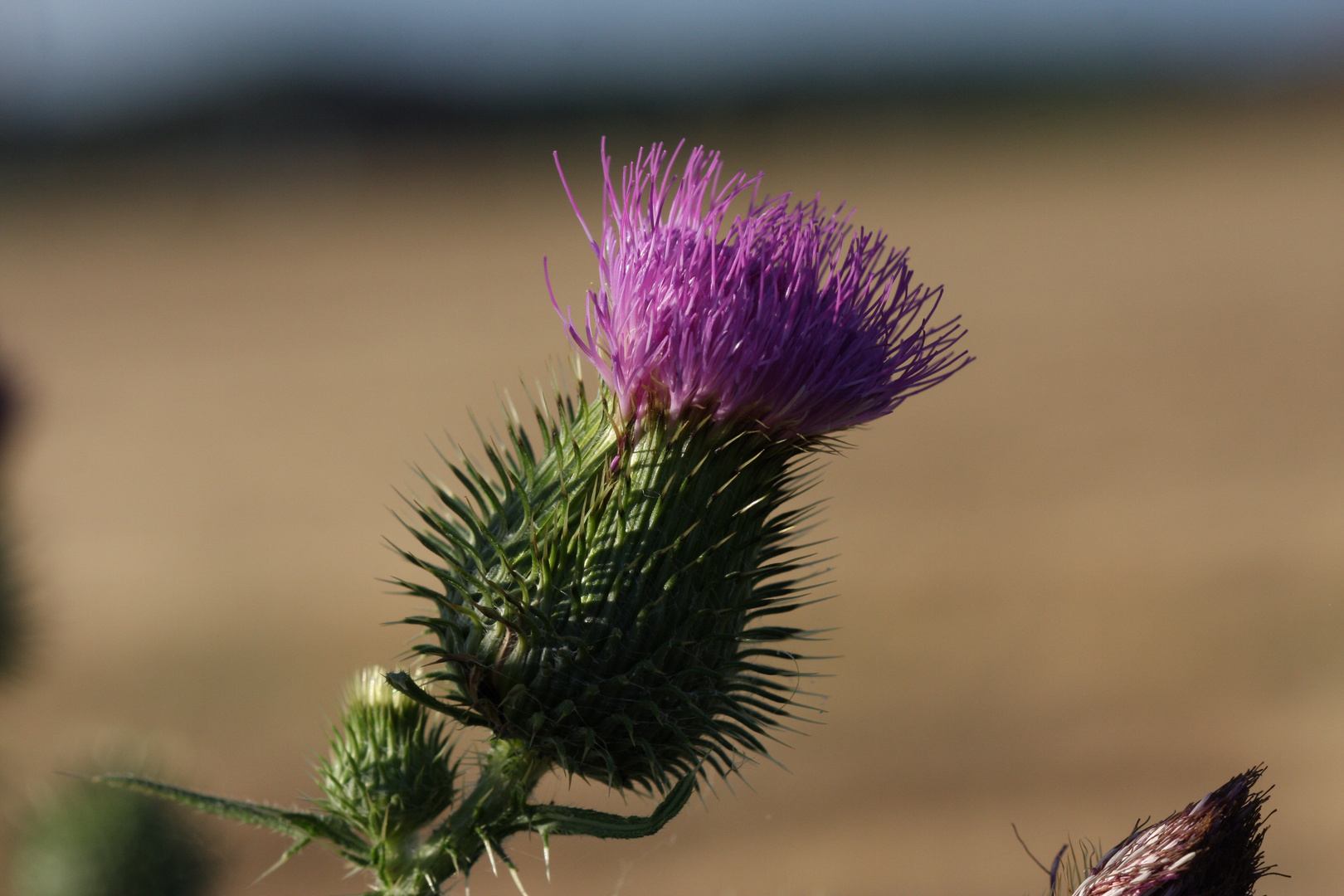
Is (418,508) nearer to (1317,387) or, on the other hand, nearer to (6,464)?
(6,464)

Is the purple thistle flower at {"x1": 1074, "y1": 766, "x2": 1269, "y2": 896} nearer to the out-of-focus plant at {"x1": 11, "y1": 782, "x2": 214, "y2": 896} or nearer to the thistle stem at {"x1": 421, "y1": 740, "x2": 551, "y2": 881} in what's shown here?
the thistle stem at {"x1": 421, "y1": 740, "x2": 551, "y2": 881}

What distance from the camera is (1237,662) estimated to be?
1134 cm

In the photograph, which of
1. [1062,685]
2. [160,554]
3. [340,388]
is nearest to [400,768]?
[1062,685]

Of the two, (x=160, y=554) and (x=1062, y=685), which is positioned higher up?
(x=1062, y=685)

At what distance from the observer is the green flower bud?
3.25 metres

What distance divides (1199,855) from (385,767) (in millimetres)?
2134

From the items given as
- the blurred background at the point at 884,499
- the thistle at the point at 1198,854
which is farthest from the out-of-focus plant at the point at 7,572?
the thistle at the point at 1198,854

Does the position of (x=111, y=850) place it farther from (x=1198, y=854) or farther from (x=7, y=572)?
(x=1198, y=854)

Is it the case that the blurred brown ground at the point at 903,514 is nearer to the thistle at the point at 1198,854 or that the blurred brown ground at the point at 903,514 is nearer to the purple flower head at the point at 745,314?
the purple flower head at the point at 745,314

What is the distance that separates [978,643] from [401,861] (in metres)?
9.73

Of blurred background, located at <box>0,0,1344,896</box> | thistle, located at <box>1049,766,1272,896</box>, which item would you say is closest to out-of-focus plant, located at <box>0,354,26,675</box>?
blurred background, located at <box>0,0,1344,896</box>

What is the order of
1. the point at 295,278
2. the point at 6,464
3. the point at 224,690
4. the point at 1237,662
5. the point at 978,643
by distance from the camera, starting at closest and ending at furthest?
the point at 6,464
the point at 1237,662
the point at 978,643
the point at 224,690
the point at 295,278

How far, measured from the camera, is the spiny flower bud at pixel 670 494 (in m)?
3.27

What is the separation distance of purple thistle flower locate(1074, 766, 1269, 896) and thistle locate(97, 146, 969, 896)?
0.99m
